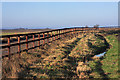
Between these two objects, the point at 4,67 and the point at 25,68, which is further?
the point at 25,68

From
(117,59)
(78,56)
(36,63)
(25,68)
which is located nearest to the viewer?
(25,68)

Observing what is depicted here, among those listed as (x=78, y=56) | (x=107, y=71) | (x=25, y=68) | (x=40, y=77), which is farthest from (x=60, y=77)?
(x=78, y=56)

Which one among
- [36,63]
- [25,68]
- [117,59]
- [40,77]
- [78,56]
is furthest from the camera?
[78,56]

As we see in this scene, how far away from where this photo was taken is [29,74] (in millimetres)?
9055

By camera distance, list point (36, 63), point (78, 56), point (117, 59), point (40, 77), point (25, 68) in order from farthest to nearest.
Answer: point (78, 56), point (117, 59), point (36, 63), point (25, 68), point (40, 77)

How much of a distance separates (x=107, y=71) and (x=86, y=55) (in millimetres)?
4001

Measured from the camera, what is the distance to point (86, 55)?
13.9 m

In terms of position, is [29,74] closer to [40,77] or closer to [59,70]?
[40,77]

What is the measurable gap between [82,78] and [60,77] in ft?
3.38

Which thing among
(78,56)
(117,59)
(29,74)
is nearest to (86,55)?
(78,56)

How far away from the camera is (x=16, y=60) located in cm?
1044

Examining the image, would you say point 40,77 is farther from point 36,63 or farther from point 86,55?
point 86,55

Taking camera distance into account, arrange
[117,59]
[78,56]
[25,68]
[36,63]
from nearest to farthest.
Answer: [25,68], [36,63], [117,59], [78,56]

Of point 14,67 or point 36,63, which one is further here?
A: point 36,63
